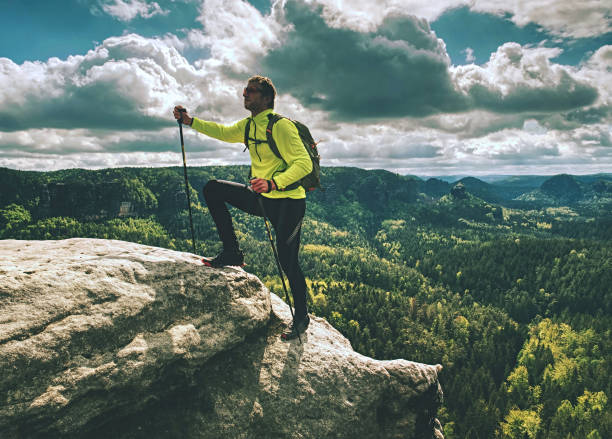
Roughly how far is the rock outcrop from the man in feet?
3.28

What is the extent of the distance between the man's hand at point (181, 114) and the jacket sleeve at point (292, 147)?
114 inches

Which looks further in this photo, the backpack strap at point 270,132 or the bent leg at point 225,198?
the bent leg at point 225,198

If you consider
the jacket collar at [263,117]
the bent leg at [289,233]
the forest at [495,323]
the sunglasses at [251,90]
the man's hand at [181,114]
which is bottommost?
the forest at [495,323]

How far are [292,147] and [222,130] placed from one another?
7.86 feet

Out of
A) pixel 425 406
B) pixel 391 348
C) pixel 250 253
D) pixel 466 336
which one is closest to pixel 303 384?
pixel 425 406

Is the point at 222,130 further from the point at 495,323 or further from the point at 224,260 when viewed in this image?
the point at 495,323

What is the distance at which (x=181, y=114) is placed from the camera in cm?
822

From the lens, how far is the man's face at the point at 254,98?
22.5 feet

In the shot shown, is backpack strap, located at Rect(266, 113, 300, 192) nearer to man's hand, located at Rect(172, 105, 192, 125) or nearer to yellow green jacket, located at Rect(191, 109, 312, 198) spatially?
yellow green jacket, located at Rect(191, 109, 312, 198)

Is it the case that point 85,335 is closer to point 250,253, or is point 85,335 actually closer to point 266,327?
point 266,327

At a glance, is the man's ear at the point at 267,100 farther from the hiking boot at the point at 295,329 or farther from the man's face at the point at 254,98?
the hiking boot at the point at 295,329

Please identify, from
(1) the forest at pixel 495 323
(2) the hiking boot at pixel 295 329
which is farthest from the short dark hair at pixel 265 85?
(1) the forest at pixel 495 323

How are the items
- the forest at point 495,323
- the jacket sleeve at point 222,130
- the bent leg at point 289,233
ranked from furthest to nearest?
1. the forest at point 495,323
2. the jacket sleeve at point 222,130
3. the bent leg at point 289,233

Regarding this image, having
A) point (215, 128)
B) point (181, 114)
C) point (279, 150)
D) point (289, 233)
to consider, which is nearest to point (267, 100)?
point (279, 150)
